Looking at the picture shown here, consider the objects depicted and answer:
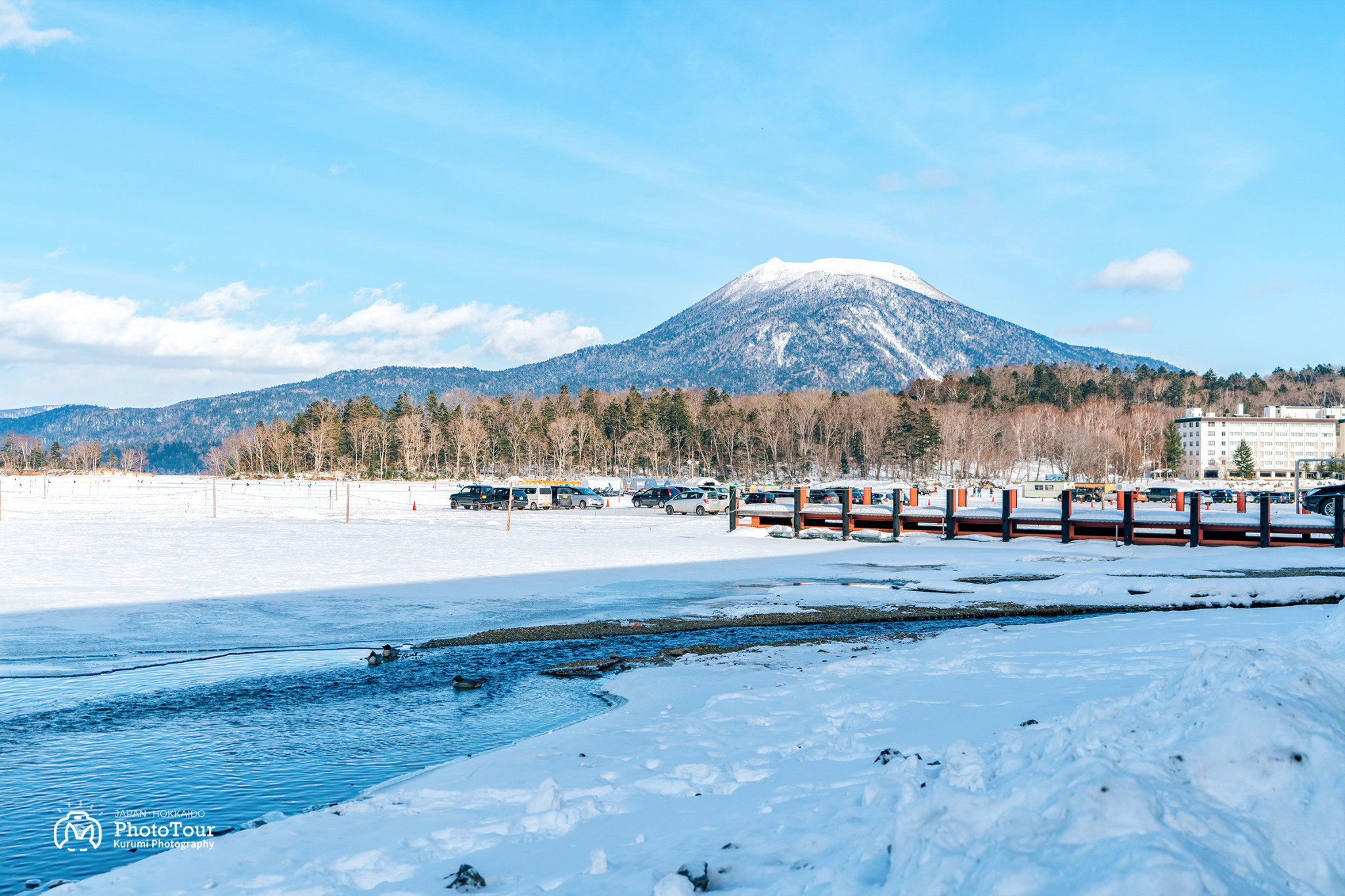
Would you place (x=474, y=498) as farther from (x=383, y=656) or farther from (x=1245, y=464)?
(x=1245, y=464)

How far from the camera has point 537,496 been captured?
6625cm

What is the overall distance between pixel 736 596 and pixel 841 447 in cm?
13081

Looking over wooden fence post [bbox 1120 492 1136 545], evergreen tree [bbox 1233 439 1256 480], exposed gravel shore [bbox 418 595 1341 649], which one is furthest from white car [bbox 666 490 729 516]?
evergreen tree [bbox 1233 439 1256 480]

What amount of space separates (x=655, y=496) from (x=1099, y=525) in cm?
3293

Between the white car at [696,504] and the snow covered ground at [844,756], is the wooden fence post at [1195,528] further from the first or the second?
the white car at [696,504]

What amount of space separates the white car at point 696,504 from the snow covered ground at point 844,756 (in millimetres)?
36387

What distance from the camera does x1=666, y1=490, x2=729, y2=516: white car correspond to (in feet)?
181

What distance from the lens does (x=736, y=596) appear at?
721 inches

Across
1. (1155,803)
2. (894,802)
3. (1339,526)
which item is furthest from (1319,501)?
(1155,803)

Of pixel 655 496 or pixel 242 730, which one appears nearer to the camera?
pixel 242 730

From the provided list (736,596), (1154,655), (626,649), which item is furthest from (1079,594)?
(626,649)

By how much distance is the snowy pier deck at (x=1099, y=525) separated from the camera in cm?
2833

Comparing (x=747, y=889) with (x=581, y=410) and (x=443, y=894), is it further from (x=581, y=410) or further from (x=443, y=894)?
(x=581, y=410)

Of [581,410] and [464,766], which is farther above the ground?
[581,410]
